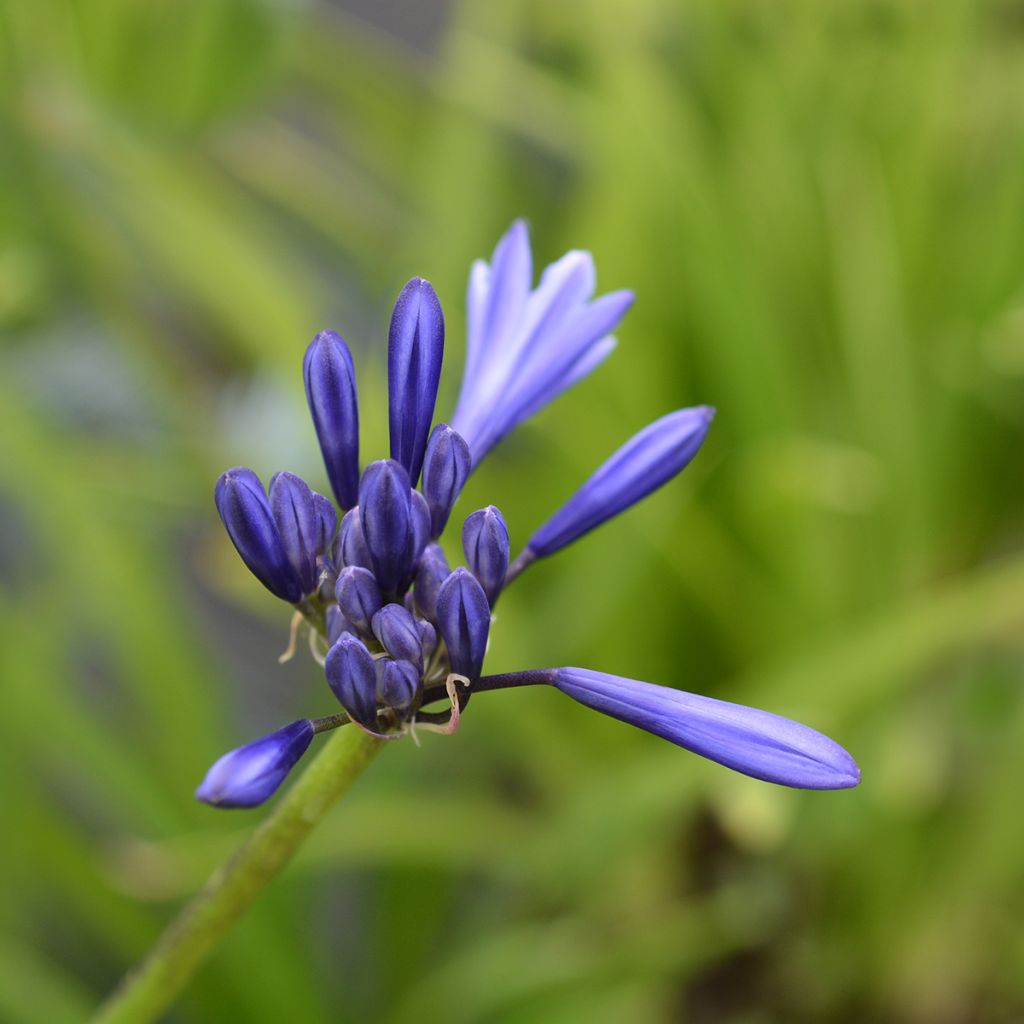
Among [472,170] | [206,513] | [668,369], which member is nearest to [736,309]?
[668,369]

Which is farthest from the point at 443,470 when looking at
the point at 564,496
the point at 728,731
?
the point at 564,496

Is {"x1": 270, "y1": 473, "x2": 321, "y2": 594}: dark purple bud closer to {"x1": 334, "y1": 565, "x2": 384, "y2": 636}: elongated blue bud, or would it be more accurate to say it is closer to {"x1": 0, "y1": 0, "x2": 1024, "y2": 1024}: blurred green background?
{"x1": 334, "y1": 565, "x2": 384, "y2": 636}: elongated blue bud

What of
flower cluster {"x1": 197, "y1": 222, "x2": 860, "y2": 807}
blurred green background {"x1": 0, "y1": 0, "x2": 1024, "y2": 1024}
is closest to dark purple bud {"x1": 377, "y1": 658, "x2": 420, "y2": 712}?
flower cluster {"x1": 197, "y1": 222, "x2": 860, "y2": 807}

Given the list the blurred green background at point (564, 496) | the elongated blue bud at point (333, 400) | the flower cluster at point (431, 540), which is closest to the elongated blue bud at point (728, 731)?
the flower cluster at point (431, 540)

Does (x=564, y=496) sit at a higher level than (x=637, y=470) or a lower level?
lower

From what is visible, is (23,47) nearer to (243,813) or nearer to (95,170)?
(95,170)

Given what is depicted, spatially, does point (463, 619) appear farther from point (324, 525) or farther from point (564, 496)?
point (564, 496)
